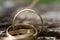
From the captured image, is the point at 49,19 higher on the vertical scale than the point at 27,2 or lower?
lower

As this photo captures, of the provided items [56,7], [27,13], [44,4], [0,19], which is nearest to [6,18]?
[0,19]

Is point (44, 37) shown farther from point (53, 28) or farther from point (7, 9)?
point (7, 9)

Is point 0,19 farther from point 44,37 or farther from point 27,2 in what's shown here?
point 44,37

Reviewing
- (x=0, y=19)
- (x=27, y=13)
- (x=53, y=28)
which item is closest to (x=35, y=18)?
(x=27, y=13)

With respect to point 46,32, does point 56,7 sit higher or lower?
higher

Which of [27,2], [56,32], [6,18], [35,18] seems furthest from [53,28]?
[6,18]

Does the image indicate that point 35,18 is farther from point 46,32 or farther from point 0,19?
point 0,19

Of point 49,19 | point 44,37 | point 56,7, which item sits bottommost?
point 44,37
